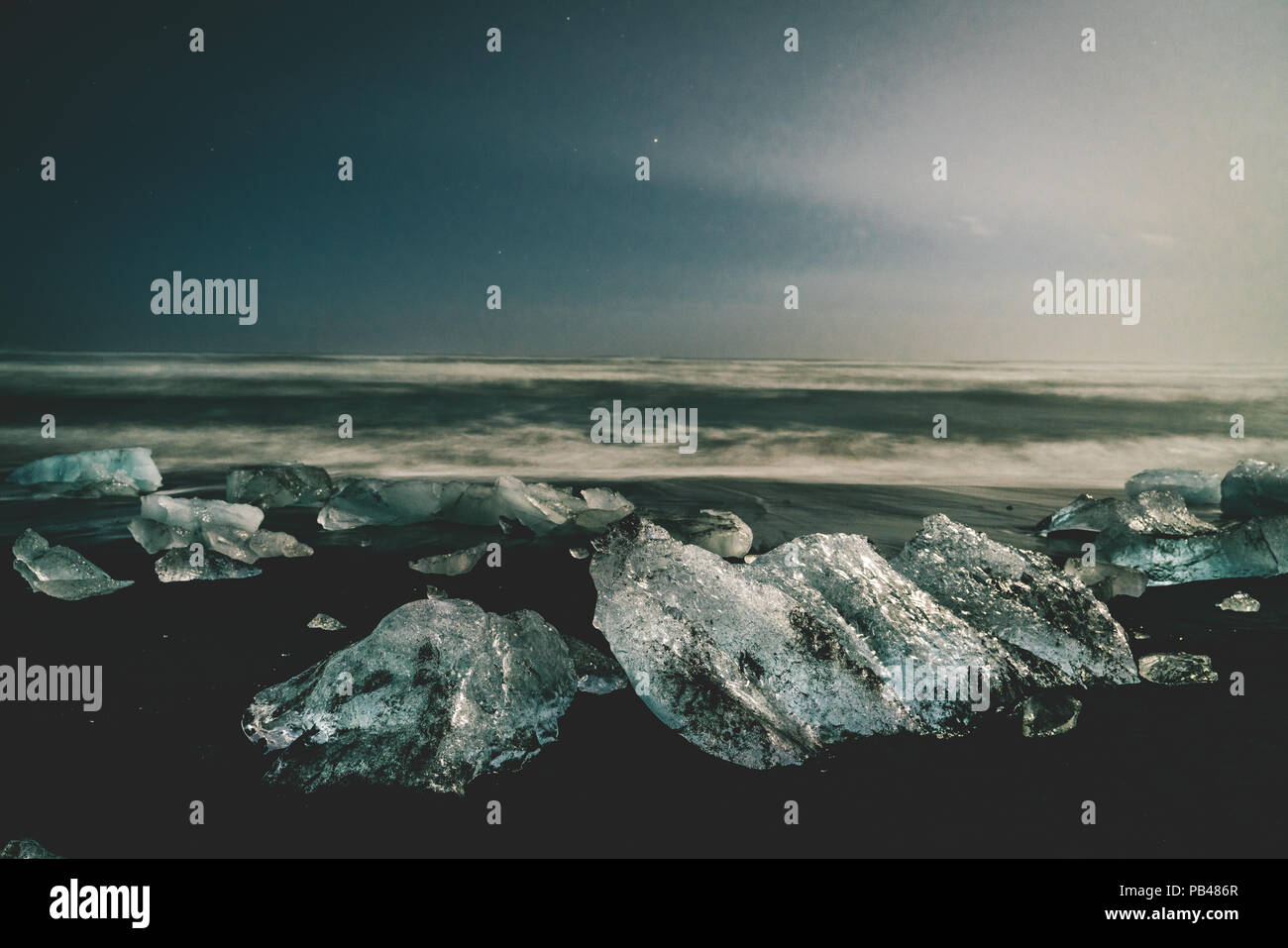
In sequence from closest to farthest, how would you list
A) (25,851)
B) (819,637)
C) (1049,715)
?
(25,851) < (1049,715) < (819,637)

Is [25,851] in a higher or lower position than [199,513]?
lower

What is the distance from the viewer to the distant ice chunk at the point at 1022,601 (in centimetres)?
283

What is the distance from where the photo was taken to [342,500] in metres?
4.73

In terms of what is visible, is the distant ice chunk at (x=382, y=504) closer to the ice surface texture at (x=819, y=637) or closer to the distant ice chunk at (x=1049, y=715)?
the ice surface texture at (x=819, y=637)

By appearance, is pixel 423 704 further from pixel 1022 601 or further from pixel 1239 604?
pixel 1239 604

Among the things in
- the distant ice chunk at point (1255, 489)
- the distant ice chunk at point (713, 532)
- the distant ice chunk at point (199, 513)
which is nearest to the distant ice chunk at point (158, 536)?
the distant ice chunk at point (199, 513)

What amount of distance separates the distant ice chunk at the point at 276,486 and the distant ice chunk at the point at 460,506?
752mm

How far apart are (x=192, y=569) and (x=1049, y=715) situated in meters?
3.40

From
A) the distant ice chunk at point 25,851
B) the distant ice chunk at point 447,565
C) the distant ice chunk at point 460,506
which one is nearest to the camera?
the distant ice chunk at point 25,851

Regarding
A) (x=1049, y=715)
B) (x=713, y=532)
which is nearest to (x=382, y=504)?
(x=713, y=532)

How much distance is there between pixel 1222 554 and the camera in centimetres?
377

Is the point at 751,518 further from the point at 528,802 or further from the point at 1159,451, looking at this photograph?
the point at 1159,451

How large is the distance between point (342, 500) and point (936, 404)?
37.6 feet

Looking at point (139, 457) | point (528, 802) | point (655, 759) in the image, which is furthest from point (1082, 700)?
point (139, 457)
